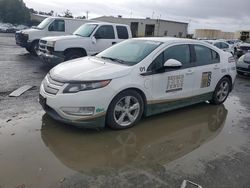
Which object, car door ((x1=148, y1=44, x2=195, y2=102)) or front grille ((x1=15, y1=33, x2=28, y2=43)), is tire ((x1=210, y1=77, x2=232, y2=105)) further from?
front grille ((x1=15, y1=33, x2=28, y2=43))

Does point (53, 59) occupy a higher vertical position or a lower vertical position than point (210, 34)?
lower

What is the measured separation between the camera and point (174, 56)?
5.56 meters

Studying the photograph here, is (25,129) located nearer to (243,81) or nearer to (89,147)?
(89,147)

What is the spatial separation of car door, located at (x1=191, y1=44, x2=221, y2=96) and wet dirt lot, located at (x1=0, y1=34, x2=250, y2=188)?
665mm

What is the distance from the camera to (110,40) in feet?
35.4

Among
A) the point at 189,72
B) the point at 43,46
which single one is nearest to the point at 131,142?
the point at 189,72

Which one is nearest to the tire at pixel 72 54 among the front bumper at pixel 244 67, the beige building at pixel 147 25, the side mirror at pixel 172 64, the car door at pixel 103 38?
the car door at pixel 103 38

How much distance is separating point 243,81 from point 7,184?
396 inches

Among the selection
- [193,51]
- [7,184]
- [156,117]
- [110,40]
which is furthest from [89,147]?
[110,40]

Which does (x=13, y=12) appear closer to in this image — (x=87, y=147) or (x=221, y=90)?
(x=221, y=90)

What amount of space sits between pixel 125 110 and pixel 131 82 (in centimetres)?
52

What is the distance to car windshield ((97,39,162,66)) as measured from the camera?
5207mm

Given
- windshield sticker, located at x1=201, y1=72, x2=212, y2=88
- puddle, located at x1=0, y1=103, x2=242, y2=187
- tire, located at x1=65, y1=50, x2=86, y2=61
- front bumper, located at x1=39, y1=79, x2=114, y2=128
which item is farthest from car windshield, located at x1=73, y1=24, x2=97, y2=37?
front bumper, located at x1=39, y1=79, x2=114, y2=128

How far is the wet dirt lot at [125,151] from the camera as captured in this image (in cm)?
336
